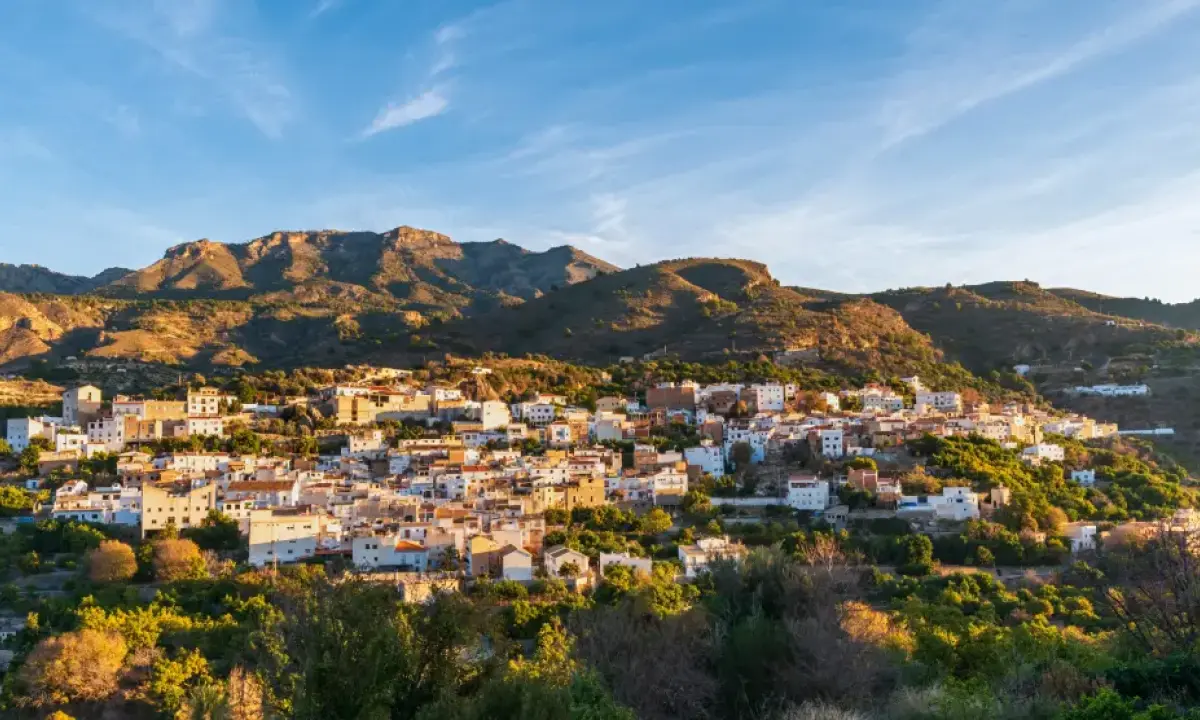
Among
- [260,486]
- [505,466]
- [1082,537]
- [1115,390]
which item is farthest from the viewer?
[1115,390]

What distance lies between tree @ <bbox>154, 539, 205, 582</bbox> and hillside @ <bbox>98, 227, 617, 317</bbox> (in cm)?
6382

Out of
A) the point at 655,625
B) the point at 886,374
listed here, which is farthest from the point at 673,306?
the point at 655,625

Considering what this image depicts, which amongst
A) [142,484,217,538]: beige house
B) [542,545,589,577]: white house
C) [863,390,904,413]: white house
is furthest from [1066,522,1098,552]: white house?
[142,484,217,538]: beige house

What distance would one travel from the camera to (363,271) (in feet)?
370

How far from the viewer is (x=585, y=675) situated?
8078 millimetres

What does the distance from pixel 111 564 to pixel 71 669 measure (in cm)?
578

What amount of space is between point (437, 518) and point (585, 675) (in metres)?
16.6

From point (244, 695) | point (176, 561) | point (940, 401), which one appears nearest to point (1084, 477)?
point (940, 401)

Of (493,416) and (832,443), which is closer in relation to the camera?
(832,443)

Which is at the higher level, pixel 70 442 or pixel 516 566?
pixel 70 442

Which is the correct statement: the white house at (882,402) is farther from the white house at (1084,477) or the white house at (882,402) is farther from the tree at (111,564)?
the tree at (111,564)

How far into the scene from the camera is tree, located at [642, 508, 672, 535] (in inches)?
989

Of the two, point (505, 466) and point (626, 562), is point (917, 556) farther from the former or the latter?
point (505, 466)

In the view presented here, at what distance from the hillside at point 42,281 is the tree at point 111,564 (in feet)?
286
